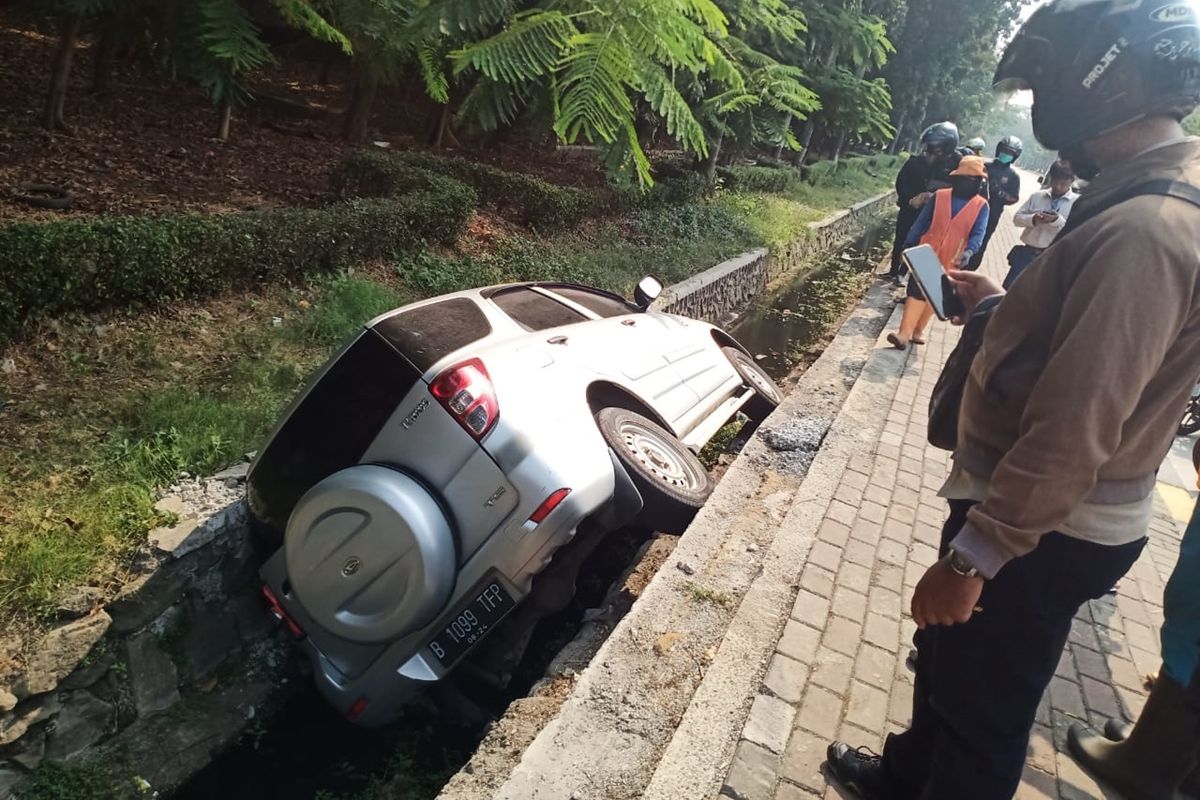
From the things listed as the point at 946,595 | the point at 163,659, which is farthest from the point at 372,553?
the point at 946,595

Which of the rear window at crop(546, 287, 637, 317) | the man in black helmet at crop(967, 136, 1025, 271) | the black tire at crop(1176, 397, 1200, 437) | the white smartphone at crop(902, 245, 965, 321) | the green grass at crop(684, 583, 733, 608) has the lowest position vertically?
the green grass at crop(684, 583, 733, 608)

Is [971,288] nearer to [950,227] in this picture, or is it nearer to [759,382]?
[759,382]

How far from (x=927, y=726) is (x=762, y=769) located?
56cm

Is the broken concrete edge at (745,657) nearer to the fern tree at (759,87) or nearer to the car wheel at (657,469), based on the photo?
the car wheel at (657,469)

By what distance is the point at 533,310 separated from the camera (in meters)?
3.80

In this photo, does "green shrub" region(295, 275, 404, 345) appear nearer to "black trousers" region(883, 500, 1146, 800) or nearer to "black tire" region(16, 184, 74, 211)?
"black tire" region(16, 184, 74, 211)

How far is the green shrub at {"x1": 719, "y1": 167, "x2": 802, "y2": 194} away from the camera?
14.4 meters

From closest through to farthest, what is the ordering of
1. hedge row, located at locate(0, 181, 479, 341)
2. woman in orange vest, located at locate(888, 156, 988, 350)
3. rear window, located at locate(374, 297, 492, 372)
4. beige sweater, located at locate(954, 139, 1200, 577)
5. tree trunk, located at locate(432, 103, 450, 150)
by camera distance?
1. beige sweater, located at locate(954, 139, 1200, 577)
2. rear window, located at locate(374, 297, 492, 372)
3. hedge row, located at locate(0, 181, 479, 341)
4. woman in orange vest, located at locate(888, 156, 988, 350)
5. tree trunk, located at locate(432, 103, 450, 150)

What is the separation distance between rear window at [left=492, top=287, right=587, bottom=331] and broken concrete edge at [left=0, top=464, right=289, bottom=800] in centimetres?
158

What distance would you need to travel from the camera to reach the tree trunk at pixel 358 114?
9430 mm

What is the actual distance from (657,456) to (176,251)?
3.49m

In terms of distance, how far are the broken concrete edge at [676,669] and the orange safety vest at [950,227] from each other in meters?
3.76

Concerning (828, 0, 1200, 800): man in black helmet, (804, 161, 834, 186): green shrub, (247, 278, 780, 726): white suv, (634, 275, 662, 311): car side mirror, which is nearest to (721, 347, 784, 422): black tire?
(634, 275, 662, 311): car side mirror

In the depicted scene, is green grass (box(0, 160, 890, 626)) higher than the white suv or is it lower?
lower
